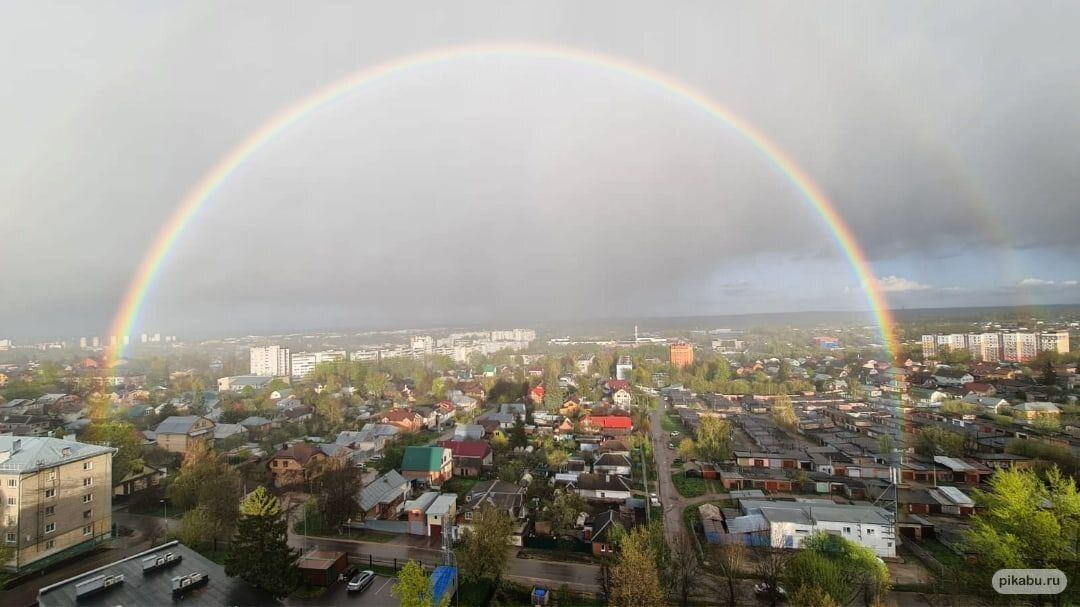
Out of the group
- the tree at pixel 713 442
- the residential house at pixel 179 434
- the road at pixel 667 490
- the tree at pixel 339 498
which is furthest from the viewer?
the residential house at pixel 179 434

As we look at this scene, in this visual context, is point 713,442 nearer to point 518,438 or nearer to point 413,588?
point 518,438

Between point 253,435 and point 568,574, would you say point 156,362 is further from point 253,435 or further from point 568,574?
point 568,574

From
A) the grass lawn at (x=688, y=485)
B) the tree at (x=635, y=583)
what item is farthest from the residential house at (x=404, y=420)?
the tree at (x=635, y=583)

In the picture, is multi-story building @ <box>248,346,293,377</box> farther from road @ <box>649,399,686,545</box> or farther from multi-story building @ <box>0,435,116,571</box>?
multi-story building @ <box>0,435,116,571</box>

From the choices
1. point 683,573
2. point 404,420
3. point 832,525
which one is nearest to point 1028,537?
point 832,525

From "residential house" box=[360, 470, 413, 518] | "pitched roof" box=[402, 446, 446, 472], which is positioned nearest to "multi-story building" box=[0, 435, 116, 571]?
"residential house" box=[360, 470, 413, 518]

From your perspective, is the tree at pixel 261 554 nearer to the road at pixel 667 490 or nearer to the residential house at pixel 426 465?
the residential house at pixel 426 465

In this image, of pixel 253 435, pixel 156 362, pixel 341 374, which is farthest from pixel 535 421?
pixel 156 362
